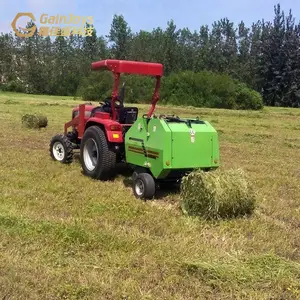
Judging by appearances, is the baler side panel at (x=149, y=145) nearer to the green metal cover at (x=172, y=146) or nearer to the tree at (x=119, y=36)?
the green metal cover at (x=172, y=146)

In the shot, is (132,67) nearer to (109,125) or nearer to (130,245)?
(109,125)

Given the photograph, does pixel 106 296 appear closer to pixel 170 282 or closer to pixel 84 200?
pixel 170 282

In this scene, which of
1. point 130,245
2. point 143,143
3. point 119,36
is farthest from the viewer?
point 119,36

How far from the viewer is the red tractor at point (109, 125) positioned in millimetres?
7473

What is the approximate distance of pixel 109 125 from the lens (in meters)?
7.56

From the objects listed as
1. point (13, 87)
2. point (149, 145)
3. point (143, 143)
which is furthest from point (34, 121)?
point (13, 87)

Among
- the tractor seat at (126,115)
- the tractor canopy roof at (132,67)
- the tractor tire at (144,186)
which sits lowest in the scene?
the tractor tire at (144,186)

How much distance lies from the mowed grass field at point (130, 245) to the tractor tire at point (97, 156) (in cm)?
22

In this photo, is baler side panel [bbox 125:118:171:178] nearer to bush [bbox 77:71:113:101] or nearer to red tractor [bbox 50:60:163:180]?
red tractor [bbox 50:60:163:180]

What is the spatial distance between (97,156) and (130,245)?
342cm

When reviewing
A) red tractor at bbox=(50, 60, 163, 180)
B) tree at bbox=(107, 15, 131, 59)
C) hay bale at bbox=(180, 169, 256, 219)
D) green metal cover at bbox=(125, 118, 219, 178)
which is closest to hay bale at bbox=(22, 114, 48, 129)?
red tractor at bbox=(50, 60, 163, 180)

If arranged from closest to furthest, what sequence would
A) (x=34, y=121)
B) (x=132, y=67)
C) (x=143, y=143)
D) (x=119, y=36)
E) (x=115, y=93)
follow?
(x=143, y=143) < (x=132, y=67) < (x=115, y=93) < (x=34, y=121) < (x=119, y=36)

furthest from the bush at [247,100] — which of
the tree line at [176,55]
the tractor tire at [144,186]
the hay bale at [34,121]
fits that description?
the tractor tire at [144,186]

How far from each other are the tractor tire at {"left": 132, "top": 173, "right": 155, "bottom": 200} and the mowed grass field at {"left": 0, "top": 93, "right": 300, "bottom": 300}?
14cm
